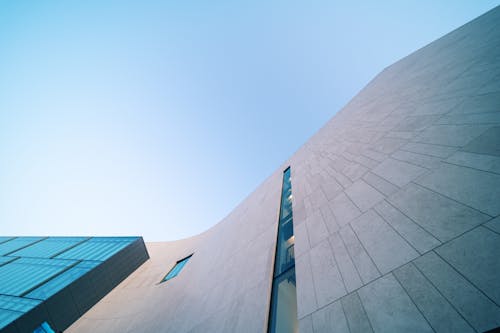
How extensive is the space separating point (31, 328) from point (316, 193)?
43.6ft

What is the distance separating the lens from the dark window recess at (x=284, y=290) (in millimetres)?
4113

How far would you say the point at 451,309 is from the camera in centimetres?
217

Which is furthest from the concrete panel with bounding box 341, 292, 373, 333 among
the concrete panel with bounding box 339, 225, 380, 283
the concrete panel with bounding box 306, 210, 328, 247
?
the concrete panel with bounding box 306, 210, 328, 247

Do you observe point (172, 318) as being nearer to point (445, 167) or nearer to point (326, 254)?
point (326, 254)

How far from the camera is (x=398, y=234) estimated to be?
3.53 m

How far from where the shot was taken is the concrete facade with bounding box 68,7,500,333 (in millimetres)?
2445

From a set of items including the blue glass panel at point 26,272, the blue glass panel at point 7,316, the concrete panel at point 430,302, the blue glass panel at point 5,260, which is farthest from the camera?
the blue glass panel at point 5,260

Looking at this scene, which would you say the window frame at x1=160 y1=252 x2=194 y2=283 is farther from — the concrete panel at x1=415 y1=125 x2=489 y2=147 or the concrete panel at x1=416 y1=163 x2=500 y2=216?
the concrete panel at x1=415 y1=125 x2=489 y2=147

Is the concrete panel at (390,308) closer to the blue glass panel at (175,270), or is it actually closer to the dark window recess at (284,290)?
the dark window recess at (284,290)

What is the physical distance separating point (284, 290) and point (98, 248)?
1756cm

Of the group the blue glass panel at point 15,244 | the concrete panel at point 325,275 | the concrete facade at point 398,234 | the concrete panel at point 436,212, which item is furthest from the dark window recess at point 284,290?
the blue glass panel at point 15,244

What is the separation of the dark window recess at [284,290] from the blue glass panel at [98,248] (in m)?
13.8

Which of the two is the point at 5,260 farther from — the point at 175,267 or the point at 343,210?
the point at 343,210

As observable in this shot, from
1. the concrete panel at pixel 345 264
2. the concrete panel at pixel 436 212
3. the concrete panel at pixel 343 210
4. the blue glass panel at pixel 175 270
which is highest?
the blue glass panel at pixel 175 270
